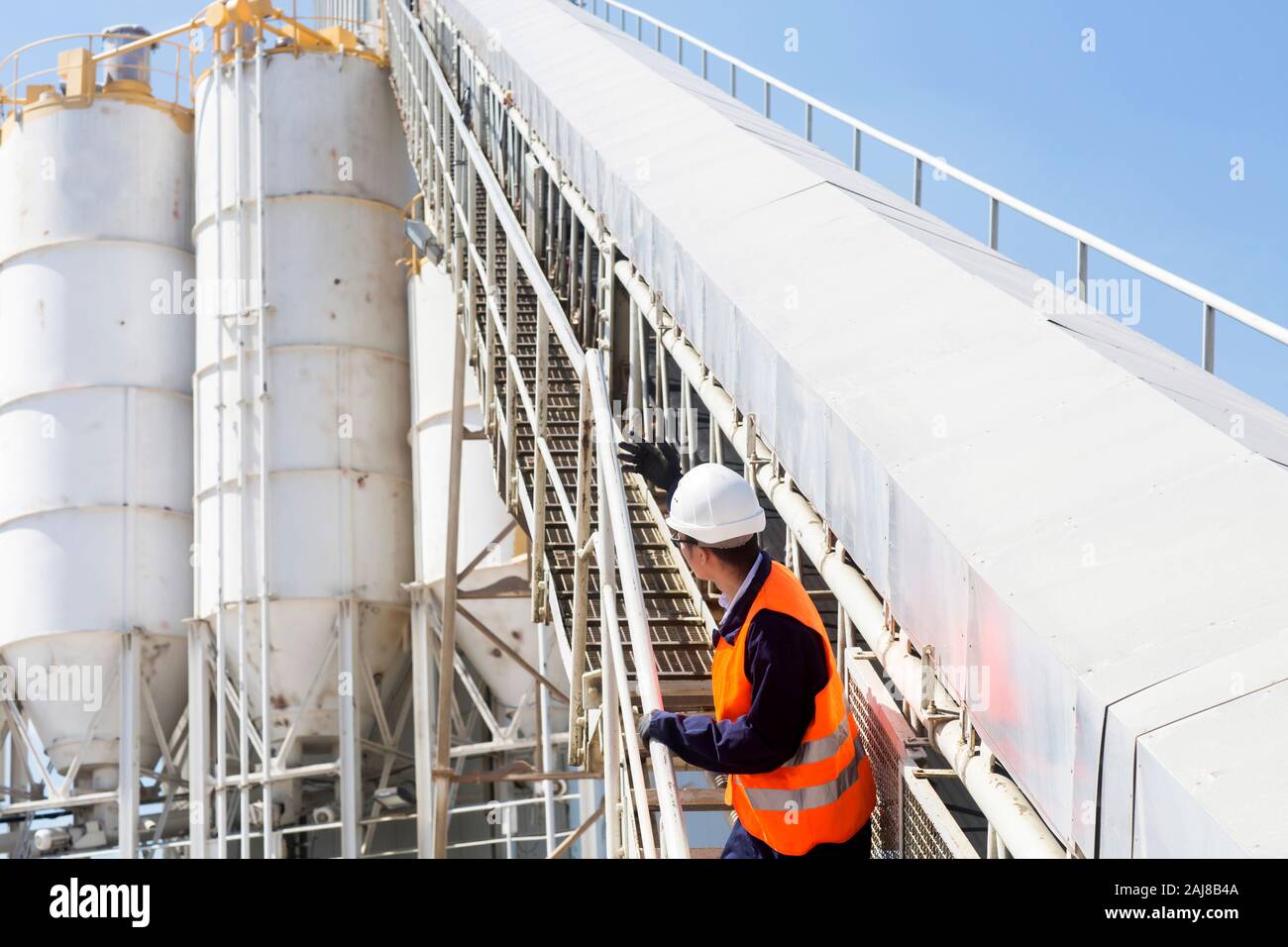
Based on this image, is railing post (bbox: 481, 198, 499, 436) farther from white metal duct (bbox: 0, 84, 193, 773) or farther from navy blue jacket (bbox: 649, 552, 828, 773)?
white metal duct (bbox: 0, 84, 193, 773)

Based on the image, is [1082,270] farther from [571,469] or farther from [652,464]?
[571,469]

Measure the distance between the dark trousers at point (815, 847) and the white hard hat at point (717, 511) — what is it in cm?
80

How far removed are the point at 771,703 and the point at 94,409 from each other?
17.0 metres

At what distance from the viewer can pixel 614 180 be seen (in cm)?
806

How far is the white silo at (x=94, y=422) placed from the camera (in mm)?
18578

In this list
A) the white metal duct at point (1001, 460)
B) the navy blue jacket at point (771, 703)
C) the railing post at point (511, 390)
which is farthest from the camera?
the railing post at point (511, 390)

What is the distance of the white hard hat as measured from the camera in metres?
4.04

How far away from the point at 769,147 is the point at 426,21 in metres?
10.1

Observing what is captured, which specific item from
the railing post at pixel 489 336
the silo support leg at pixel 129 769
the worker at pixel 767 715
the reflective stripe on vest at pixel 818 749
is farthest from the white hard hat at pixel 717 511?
the silo support leg at pixel 129 769

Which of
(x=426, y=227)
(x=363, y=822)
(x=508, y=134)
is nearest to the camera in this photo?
(x=508, y=134)

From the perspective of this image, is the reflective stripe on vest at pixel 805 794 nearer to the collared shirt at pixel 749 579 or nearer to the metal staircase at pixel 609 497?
the metal staircase at pixel 609 497

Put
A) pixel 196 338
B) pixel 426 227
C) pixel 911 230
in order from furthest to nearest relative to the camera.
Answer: pixel 196 338 < pixel 426 227 < pixel 911 230
